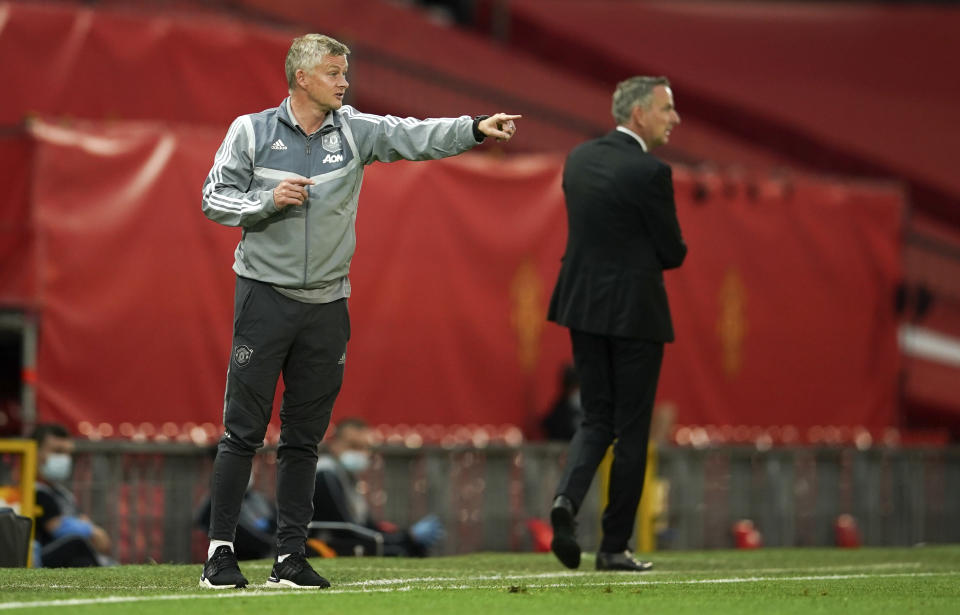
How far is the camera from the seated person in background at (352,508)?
9.48 meters

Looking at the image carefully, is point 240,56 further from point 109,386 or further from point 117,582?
point 117,582

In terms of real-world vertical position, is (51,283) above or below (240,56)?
below

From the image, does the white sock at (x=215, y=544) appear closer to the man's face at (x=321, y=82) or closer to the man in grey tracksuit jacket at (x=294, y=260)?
the man in grey tracksuit jacket at (x=294, y=260)

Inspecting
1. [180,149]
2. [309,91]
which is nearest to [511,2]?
[180,149]

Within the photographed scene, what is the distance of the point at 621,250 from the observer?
6875 mm

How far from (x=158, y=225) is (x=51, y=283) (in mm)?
854

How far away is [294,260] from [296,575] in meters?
1.05

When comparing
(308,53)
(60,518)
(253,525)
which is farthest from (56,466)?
(308,53)

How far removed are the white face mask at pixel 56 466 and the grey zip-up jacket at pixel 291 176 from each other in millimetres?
4528

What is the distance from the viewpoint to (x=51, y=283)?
10711 mm

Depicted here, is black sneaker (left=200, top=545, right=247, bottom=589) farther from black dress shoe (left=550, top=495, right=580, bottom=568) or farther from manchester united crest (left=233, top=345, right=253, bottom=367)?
black dress shoe (left=550, top=495, right=580, bottom=568)

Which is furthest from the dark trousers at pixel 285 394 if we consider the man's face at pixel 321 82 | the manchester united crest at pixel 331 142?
the man's face at pixel 321 82

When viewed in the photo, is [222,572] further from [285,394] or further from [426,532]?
[426,532]

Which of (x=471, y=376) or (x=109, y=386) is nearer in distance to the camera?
(x=109, y=386)
